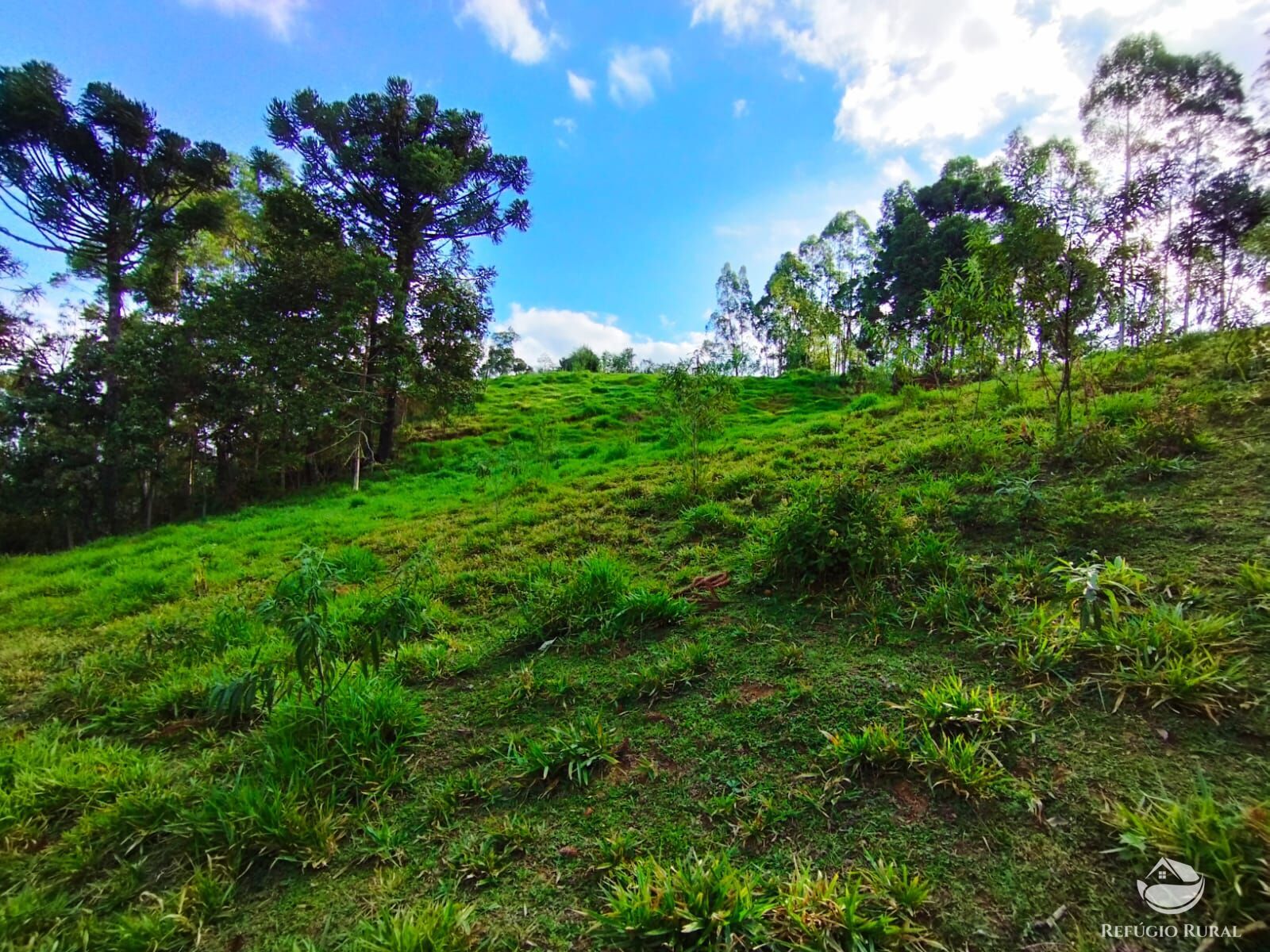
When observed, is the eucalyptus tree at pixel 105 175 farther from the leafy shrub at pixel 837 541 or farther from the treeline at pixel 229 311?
the leafy shrub at pixel 837 541

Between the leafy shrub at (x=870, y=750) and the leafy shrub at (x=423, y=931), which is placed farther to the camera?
the leafy shrub at (x=870, y=750)

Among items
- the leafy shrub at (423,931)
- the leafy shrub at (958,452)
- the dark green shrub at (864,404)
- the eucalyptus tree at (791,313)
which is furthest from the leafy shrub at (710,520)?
the eucalyptus tree at (791,313)

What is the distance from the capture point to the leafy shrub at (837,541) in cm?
342

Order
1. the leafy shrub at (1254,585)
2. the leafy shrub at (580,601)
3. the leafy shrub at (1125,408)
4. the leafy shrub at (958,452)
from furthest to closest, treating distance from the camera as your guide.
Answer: the leafy shrub at (958,452) → the leafy shrub at (1125,408) → the leafy shrub at (580,601) → the leafy shrub at (1254,585)

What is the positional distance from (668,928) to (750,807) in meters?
0.61

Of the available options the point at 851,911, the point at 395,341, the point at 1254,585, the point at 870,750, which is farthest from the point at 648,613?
the point at 395,341

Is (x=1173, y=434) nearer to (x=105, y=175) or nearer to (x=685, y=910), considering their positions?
(x=685, y=910)

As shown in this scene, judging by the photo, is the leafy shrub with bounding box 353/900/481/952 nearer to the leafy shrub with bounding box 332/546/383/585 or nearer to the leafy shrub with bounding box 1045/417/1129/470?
the leafy shrub with bounding box 332/546/383/585

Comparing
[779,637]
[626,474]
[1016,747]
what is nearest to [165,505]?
[626,474]

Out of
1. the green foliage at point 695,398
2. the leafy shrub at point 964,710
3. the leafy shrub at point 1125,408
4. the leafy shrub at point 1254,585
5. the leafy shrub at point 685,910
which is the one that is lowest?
the leafy shrub at point 685,910

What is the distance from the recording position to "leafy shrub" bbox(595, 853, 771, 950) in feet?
5.03

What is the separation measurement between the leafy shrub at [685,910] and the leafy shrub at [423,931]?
46cm

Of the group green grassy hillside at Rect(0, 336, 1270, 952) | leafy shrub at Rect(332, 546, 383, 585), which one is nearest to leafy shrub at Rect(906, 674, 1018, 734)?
green grassy hillside at Rect(0, 336, 1270, 952)

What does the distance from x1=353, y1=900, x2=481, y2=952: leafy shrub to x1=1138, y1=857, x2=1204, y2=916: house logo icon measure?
81.8 inches
